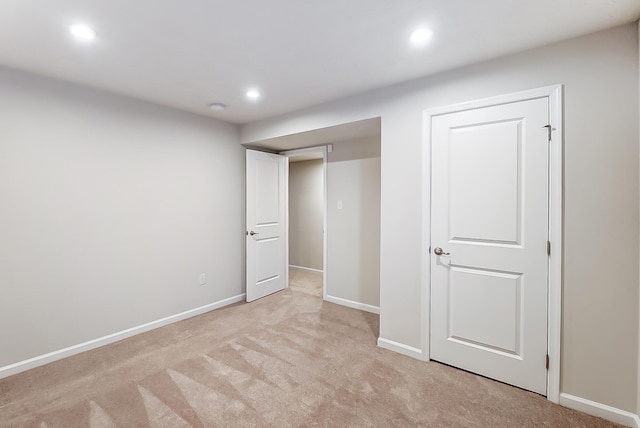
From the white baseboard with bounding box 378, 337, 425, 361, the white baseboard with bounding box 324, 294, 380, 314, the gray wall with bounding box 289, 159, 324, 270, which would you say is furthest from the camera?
the gray wall with bounding box 289, 159, 324, 270

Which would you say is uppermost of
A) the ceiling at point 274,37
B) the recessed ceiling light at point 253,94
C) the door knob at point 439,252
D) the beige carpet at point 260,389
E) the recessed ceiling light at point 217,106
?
the recessed ceiling light at point 217,106

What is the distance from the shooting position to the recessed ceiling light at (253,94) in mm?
2688

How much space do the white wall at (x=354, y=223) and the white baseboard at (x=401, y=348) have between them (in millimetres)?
902

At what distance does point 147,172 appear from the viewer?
117 inches

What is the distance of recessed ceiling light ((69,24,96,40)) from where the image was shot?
1.69m

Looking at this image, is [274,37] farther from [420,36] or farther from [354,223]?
[354,223]

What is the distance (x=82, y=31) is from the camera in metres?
1.73

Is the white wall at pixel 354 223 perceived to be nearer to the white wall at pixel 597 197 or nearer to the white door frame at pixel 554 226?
the white wall at pixel 597 197

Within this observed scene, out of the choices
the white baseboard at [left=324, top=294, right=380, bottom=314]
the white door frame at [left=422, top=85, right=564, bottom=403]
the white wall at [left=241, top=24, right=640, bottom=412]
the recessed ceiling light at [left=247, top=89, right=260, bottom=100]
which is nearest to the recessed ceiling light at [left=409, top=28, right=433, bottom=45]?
the white wall at [left=241, top=24, right=640, bottom=412]

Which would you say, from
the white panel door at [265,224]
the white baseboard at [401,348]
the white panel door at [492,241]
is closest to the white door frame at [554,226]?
the white panel door at [492,241]

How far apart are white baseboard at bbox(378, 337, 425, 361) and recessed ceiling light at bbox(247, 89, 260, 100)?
8.33 ft

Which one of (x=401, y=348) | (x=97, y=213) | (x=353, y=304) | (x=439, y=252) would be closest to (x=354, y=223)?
(x=353, y=304)

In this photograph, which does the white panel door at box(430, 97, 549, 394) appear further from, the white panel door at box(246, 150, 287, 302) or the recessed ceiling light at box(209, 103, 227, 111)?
the white panel door at box(246, 150, 287, 302)

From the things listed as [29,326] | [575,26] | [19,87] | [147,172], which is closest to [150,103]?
[147,172]
